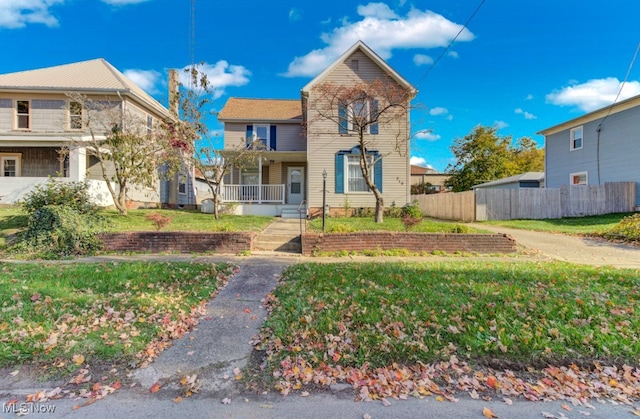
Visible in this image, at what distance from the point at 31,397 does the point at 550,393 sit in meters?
4.14

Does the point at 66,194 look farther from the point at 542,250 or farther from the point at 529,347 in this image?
the point at 542,250

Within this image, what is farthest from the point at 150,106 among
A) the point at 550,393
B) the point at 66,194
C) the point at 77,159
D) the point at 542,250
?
the point at 550,393

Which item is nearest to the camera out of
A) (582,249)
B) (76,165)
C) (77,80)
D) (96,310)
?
(96,310)

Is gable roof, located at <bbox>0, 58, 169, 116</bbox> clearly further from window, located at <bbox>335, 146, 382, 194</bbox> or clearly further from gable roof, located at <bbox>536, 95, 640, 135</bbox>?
gable roof, located at <bbox>536, 95, 640, 135</bbox>

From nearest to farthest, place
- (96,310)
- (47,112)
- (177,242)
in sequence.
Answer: (96,310)
(177,242)
(47,112)

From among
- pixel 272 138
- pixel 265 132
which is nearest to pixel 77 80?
pixel 265 132

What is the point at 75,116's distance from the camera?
16.5 metres

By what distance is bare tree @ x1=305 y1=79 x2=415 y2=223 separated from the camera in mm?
12672

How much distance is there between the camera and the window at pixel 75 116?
Answer: 16.4m

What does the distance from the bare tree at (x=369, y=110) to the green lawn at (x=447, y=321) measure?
25.1 feet

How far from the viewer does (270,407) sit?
2514mm

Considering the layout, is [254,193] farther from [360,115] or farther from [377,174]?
[360,115]

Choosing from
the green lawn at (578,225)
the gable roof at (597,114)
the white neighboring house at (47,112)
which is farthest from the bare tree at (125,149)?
the gable roof at (597,114)

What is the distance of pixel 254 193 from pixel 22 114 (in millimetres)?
12189
